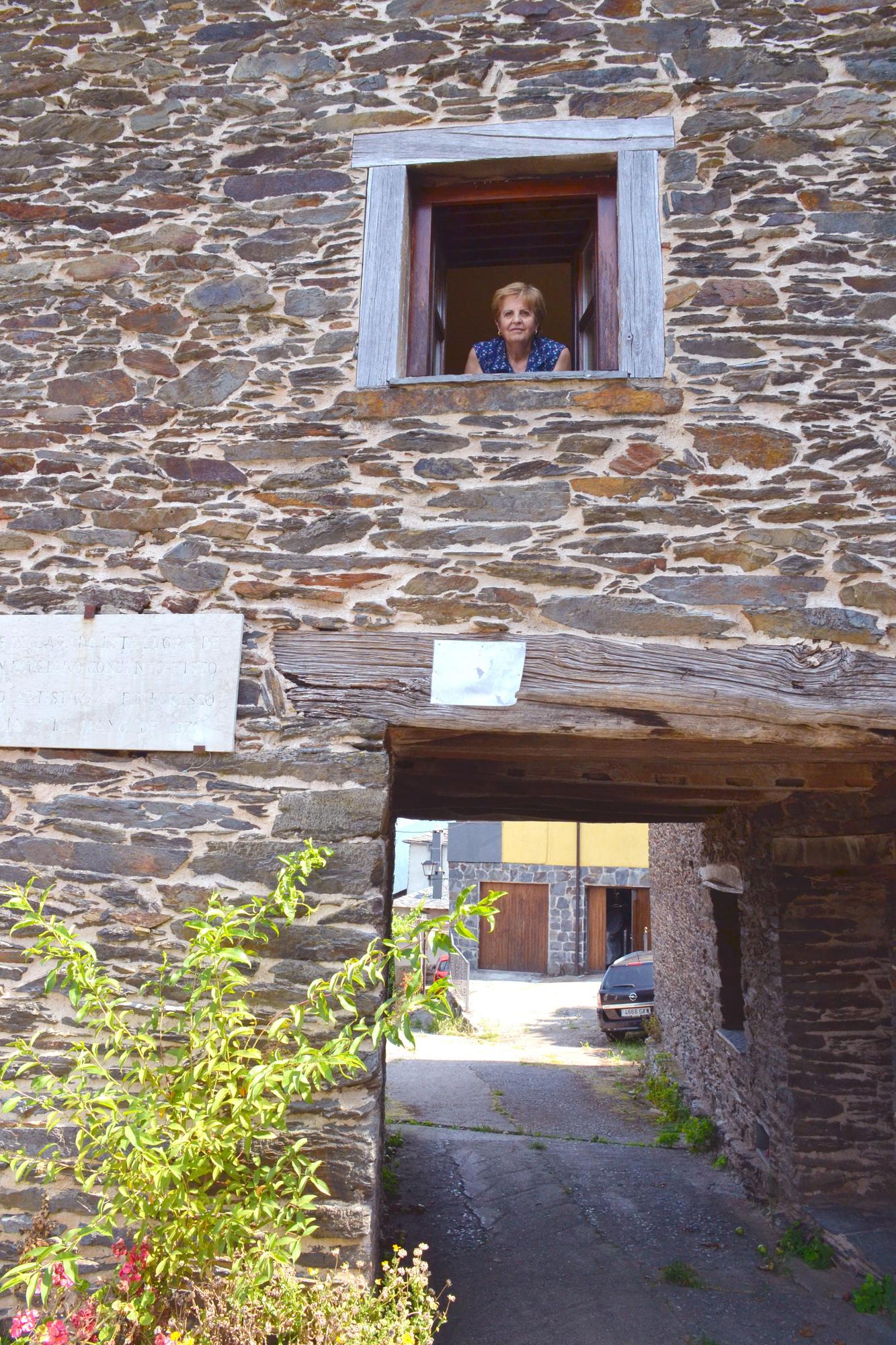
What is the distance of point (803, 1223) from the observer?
18.0 ft

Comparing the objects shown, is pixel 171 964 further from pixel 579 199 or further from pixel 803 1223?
pixel 803 1223

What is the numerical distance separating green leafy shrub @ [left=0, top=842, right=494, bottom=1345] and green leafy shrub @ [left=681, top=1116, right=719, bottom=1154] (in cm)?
536

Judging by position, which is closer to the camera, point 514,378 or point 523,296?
point 514,378

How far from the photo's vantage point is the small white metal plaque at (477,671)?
372 cm

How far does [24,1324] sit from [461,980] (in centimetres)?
1381

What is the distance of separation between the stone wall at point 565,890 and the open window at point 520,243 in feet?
53.3

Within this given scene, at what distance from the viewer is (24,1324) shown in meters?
2.91

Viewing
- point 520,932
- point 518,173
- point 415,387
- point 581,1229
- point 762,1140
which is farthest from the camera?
point 520,932

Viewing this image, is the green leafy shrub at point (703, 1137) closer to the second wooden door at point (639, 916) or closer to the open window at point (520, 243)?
the open window at point (520, 243)

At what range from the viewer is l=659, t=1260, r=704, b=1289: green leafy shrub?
200 inches

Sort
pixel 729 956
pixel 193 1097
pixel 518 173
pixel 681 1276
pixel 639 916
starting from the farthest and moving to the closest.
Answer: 1. pixel 639 916
2. pixel 729 956
3. pixel 681 1276
4. pixel 518 173
5. pixel 193 1097

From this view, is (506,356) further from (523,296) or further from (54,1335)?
(54,1335)

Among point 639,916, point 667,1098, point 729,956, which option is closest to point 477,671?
point 729,956

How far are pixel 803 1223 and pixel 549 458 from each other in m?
4.63
